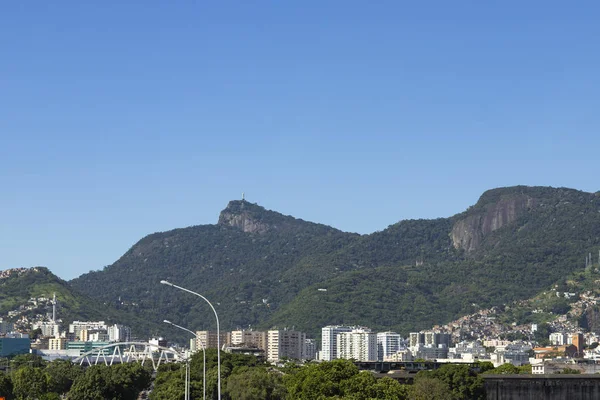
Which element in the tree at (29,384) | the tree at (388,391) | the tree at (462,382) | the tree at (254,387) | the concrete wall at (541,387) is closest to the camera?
the tree at (388,391)

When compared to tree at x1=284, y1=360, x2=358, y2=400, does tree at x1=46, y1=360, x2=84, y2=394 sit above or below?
below

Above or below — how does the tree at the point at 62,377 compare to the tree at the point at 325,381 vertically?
below

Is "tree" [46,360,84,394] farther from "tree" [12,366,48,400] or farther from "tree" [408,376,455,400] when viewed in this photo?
"tree" [408,376,455,400]

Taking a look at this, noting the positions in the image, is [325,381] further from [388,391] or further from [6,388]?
[6,388]

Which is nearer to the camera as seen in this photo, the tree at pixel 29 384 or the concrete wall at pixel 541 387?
the tree at pixel 29 384

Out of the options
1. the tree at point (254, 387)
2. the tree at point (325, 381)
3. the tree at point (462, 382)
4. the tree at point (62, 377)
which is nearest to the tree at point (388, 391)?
the tree at point (325, 381)

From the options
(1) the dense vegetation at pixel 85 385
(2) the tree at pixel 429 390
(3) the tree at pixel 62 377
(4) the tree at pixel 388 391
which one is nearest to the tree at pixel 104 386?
(1) the dense vegetation at pixel 85 385

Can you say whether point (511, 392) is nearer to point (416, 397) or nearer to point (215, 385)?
point (416, 397)

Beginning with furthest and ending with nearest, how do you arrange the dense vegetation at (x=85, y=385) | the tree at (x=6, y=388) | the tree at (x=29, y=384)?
1. the tree at (x=29, y=384)
2. the tree at (x=6, y=388)
3. the dense vegetation at (x=85, y=385)

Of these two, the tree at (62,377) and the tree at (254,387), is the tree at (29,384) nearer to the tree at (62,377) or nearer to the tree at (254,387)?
the tree at (62,377)

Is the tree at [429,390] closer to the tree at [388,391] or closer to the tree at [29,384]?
the tree at [388,391]

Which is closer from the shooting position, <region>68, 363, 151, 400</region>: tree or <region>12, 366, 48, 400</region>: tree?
<region>68, 363, 151, 400</region>: tree

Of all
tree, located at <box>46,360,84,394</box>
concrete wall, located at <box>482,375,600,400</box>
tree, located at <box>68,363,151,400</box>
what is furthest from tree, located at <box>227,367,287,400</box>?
tree, located at <box>46,360,84,394</box>
